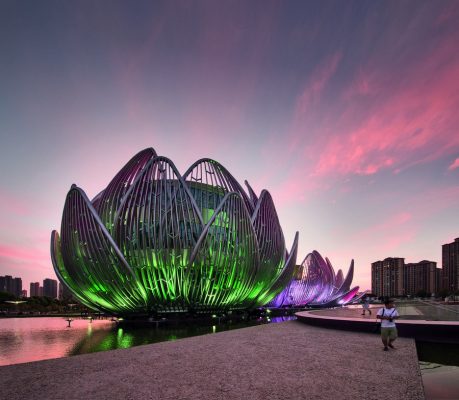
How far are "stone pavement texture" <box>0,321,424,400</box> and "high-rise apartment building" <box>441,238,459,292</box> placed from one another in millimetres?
131719

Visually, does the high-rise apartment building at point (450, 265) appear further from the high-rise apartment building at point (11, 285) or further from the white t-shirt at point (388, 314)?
the high-rise apartment building at point (11, 285)

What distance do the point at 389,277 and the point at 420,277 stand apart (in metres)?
14.9

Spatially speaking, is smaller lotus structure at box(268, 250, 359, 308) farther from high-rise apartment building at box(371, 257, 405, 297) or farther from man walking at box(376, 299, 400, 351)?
high-rise apartment building at box(371, 257, 405, 297)

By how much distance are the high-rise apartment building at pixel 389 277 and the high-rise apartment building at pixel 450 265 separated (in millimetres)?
23793

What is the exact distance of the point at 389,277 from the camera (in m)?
159

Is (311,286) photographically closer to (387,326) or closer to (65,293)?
(387,326)

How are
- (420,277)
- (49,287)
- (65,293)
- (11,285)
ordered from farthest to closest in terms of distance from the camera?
(49,287) < (11,285) < (420,277) < (65,293)

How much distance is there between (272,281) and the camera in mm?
35094

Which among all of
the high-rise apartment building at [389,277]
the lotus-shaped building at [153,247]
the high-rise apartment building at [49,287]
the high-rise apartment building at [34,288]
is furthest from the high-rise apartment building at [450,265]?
the high-rise apartment building at [34,288]

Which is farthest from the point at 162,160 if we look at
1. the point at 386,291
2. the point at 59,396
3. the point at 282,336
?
the point at 386,291

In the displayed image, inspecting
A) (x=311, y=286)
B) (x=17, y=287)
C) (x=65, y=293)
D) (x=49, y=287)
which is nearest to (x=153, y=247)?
(x=311, y=286)

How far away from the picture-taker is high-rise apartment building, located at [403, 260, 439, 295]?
14250 cm

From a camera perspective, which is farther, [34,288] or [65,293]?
[34,288]

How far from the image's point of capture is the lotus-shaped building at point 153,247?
1014 inches
